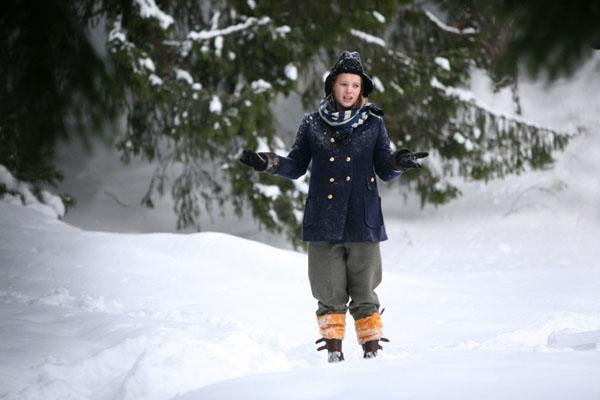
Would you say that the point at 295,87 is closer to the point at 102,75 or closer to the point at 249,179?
the point at 249,179

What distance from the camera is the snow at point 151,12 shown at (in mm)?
8859

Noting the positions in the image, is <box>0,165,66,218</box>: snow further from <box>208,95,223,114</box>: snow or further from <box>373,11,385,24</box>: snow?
<box>373,11,385,24</box>: snow

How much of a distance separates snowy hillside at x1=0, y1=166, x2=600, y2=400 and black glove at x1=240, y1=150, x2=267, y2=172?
0.93 metres

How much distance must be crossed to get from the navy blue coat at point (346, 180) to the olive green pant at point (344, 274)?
9 centimetres

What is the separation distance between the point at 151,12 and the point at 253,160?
562 centimetres

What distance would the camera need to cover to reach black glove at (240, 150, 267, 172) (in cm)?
381

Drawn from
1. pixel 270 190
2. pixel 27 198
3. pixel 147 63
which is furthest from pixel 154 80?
Answer: pixel 27 198

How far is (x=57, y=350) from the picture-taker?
12.7 ft

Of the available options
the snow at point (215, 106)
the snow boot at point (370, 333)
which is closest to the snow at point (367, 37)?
the snow at point (215, 106)

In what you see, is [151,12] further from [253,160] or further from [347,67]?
[253,160]

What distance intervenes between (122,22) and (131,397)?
6.84 m

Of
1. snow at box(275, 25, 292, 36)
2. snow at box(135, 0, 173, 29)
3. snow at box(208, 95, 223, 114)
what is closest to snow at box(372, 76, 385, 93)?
snow at box(275, 25, 292, 36)

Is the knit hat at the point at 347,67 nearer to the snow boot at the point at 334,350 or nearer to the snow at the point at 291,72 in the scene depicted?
the snow boot at the point at 334,350

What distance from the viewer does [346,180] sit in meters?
3.98
